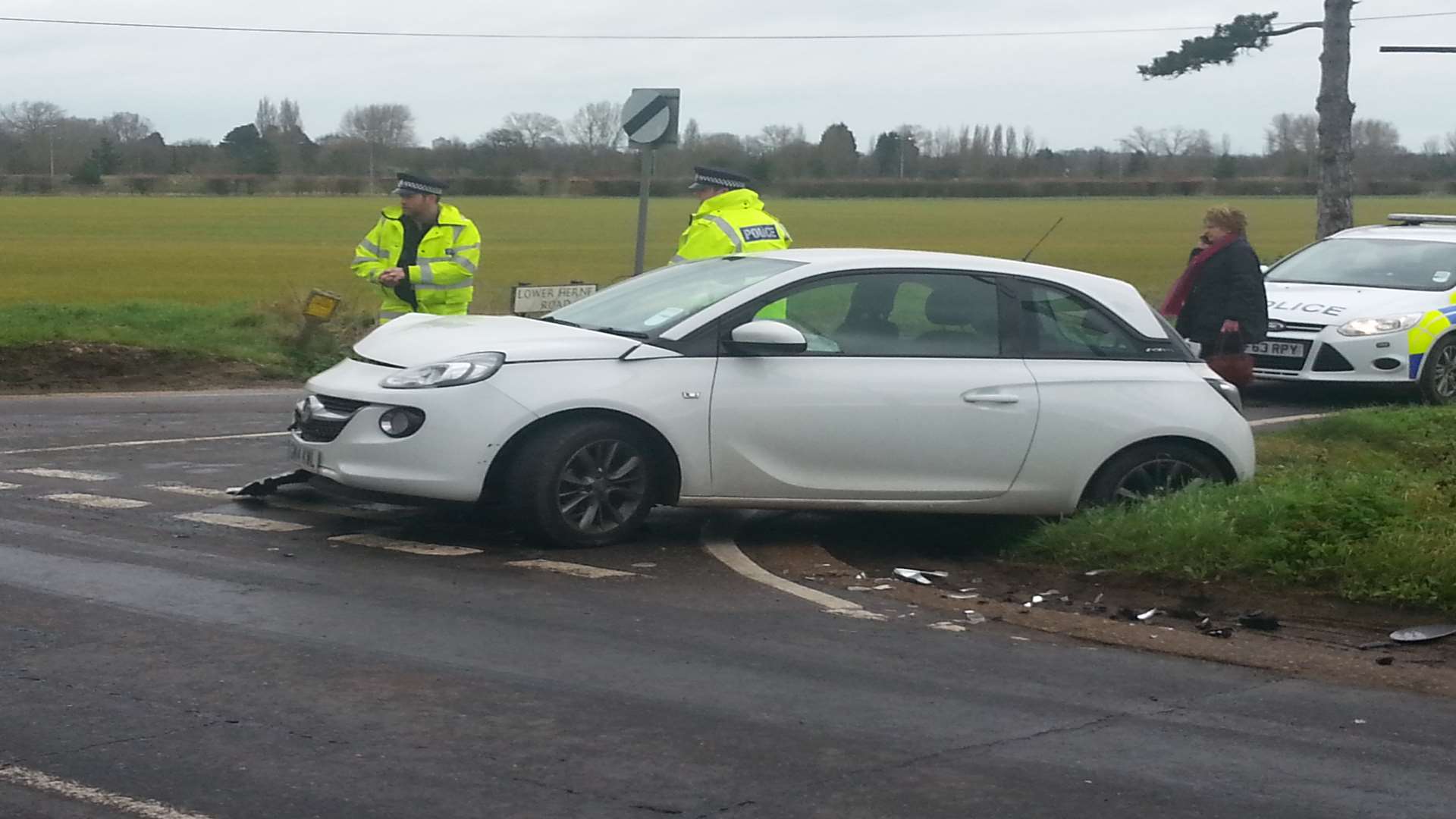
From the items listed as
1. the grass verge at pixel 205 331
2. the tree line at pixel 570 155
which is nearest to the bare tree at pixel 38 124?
the tree line at pixel 570 155

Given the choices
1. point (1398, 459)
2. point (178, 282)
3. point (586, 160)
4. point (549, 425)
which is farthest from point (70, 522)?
point (586, 160)

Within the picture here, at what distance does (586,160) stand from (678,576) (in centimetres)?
6877

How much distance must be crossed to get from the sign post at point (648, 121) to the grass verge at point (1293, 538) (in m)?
6.82

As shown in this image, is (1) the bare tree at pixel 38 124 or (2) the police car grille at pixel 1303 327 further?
(1) the bare tree at pixel 38 124

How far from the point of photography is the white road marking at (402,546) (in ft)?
→ 27.8

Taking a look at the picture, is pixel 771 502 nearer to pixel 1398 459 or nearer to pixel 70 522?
pixel 70 522

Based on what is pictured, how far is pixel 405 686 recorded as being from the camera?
19.8ft

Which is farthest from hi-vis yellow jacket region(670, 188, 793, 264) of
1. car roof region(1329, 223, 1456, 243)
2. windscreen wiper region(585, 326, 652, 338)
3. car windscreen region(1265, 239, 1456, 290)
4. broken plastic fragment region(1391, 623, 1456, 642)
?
car roof region(1329, 223, 1456, 243)

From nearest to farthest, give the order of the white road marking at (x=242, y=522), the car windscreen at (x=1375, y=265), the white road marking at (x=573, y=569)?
the white road marking at (x=573, y=569) → the white road marking at (x=242, y=522) → the car windscreen at (x=1375, y=265)

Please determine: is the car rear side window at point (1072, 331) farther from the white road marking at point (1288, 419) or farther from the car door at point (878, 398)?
the white road marking at point (1288, 419)

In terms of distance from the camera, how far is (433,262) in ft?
40.1

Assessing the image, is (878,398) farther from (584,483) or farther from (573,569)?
(573,569)

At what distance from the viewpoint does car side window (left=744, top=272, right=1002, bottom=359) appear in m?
8.98

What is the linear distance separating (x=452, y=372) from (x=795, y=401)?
5.12ft
